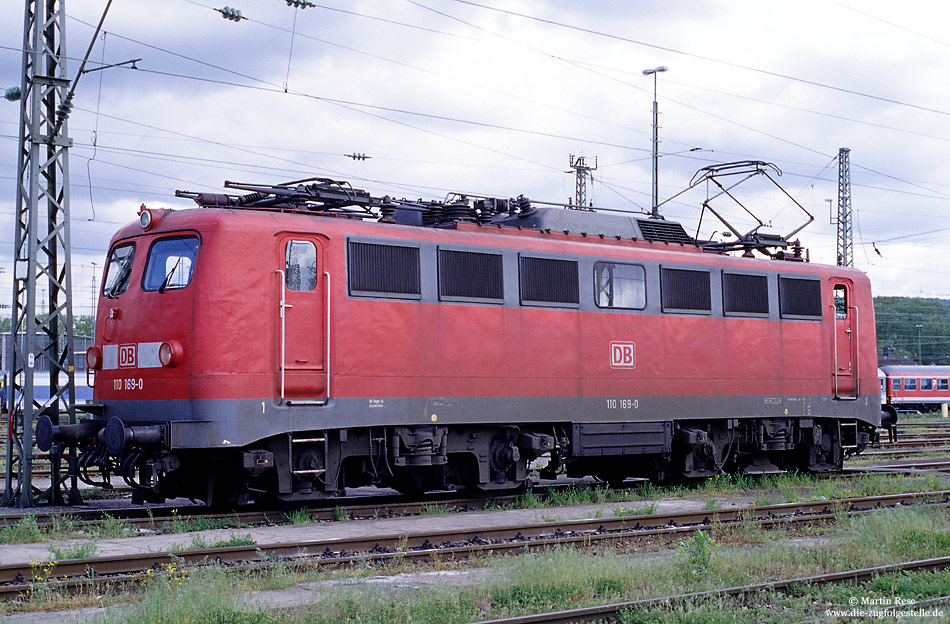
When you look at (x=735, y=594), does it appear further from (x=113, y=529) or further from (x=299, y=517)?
(x=113, y=529)

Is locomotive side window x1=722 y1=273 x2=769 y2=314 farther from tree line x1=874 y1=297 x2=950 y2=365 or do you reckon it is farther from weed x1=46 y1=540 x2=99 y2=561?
tree line x1=874 y1=297 x2=950 y2=365

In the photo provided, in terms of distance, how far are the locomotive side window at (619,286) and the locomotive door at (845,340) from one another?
535cm

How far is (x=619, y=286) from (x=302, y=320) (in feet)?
19.4

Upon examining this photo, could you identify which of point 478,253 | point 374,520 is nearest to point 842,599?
point 374,520

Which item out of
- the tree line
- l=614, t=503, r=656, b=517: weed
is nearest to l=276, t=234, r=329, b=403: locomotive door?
l=614, t=503, r=656, b=517: weed

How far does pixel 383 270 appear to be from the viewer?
15062mm

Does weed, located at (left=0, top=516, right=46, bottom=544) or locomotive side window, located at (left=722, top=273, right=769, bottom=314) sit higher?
locomotive side window, located at (left=722, top=273, right=769, bottom=314)

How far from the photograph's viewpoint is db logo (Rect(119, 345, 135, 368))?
14203mm

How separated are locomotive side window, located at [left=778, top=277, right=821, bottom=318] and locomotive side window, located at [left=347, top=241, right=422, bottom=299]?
824 centimetres

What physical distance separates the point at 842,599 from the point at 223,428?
25.1ft

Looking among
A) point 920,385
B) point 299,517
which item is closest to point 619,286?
point 299,517

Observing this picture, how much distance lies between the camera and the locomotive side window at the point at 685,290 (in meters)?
18.3

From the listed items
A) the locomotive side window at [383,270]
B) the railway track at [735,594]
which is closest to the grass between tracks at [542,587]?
the railway track at [735,594]

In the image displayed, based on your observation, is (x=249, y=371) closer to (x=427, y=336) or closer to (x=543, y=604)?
(x=427, y=336)
